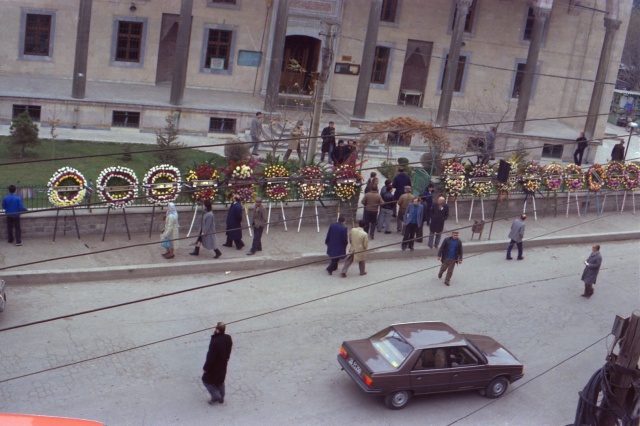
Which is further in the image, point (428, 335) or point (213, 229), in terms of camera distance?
point (213, 229)

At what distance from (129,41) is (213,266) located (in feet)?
50.4

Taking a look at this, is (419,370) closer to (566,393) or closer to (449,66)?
(566,393)

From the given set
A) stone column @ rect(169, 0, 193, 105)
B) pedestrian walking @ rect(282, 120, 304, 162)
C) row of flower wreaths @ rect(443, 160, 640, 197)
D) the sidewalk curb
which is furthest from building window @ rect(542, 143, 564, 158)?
stone column @ rect(169, 0, 193, 105)

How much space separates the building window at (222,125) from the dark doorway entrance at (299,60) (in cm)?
452

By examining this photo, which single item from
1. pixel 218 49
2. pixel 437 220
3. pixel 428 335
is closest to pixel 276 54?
pixel 218 49

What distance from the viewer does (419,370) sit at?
13992 millimetres

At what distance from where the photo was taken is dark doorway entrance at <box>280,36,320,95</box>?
34.1 metres

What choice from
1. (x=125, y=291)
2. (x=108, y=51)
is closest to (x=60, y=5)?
(x=108, y=51)

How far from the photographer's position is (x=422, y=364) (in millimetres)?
14047

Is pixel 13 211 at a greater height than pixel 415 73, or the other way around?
pixel 415 73

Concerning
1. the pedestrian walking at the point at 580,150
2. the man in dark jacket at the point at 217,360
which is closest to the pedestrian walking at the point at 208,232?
the man in dark jacket at the point at 217,360

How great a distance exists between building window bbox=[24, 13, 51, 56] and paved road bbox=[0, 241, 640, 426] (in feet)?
51.1

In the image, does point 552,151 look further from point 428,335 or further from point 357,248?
point 428,335

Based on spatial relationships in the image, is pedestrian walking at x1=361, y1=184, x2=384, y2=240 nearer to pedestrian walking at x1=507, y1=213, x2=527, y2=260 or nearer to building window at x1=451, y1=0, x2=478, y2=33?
pedestrian walking at x1=507, y1=213, x2=527, y2=260
